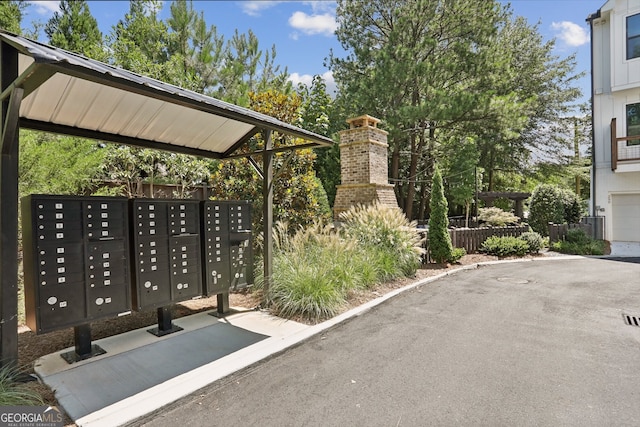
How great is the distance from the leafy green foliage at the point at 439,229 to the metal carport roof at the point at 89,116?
460cm

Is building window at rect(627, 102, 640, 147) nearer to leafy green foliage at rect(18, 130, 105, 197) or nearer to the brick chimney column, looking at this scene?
the brick chimney column

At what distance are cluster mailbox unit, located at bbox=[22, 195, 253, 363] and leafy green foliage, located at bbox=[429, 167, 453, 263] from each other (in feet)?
18.3

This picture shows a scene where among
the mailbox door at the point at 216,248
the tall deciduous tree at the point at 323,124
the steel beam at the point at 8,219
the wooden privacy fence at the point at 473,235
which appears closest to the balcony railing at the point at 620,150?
the wooden privacy fence at the point at 473,235

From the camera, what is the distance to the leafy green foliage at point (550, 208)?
13.0 metres

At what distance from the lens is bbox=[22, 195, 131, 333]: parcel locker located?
2930mm

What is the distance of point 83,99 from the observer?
141 inches

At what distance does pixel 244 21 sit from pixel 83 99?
15.7 meters

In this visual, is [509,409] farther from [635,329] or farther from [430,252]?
[430,252]

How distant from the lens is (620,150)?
1236 cm

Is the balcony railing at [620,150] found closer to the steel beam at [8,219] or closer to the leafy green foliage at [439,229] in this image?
the leafy green foliage at [439,229]

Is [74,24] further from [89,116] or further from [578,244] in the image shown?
[578,244]

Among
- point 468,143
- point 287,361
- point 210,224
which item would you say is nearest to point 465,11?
point 468,143

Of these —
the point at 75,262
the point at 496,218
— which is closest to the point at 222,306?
the point at 75,262

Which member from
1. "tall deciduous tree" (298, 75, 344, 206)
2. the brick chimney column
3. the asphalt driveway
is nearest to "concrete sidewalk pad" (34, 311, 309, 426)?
the asphalt driveway
